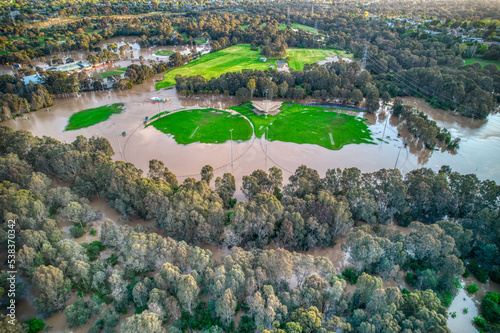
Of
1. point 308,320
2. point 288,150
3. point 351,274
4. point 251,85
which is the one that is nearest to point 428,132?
point 288,150

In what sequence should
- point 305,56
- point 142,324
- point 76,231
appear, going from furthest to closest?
point 305,56
point 76,231
point 142,324

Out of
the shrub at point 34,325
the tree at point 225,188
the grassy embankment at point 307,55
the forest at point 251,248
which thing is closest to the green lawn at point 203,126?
the forest at point 251,248

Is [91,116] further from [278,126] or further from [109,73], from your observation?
[278,126]

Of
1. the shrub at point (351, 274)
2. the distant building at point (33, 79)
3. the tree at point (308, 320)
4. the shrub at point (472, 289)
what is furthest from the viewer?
the distant building at point (33, 79)

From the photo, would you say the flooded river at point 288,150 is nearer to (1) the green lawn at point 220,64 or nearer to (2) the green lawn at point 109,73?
(2) the green lawn at point 109,73

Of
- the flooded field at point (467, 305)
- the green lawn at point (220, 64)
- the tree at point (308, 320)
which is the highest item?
the green lawn at point (220, 64)

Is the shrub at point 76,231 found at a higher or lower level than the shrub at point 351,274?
higher

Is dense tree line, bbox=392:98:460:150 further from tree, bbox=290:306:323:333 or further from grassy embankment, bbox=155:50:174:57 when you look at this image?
grassy embankment, bbox=155:50:174:57
